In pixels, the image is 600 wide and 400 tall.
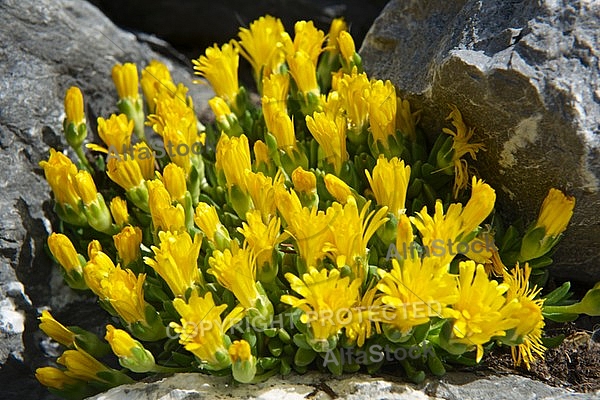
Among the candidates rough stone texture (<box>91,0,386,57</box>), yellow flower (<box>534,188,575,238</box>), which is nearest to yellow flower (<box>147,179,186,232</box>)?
yellow flower (<box>534,188,575,238</box>)

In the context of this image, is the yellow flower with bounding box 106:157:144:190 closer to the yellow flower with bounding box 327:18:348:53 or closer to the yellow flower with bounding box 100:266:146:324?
the yellow flower with bounding box 100:266:146:324

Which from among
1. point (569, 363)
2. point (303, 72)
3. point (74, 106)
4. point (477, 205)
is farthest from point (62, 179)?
point (569, 363)

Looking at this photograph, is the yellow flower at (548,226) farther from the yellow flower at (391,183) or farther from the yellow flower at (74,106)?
the yellow flower at (74,106)

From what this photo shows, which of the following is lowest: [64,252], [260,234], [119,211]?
[64,252]

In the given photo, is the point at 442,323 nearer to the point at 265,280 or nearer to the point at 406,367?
the point at 406,367

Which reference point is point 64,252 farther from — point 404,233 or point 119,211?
point 404,233

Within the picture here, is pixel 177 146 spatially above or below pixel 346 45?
below
